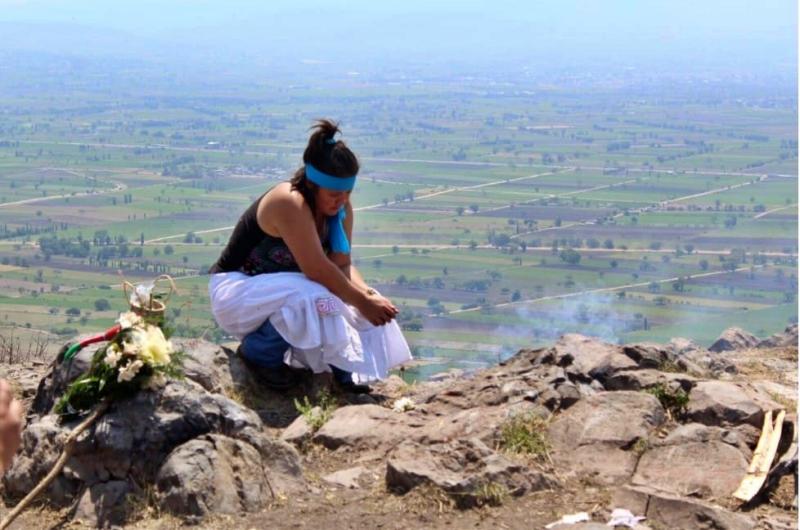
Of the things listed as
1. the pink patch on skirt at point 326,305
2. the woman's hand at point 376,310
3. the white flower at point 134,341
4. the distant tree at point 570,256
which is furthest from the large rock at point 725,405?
the distant tree at point 570,256

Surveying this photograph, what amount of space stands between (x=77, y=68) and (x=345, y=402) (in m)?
161

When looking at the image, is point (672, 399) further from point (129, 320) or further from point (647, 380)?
point (129, 320)

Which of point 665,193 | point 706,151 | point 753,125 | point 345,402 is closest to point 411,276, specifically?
point 665,193

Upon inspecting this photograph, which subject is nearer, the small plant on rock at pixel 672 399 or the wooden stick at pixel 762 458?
the wooden stick at pixel 762 458

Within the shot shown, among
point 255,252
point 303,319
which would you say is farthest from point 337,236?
point 303,319

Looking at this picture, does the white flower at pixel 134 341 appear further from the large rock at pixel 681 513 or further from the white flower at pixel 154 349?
the large rock at pixel 681 513

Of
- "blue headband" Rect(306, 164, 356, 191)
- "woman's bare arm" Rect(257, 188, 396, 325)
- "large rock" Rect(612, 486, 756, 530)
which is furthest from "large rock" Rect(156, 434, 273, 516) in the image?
"blue headband" Rect(306, 164, 356, 191)

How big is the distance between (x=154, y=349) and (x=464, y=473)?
1.48m

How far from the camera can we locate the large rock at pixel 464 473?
565 cm

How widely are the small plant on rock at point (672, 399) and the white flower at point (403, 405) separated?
130 cm

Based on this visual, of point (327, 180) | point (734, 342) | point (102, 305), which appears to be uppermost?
point (327, 180)

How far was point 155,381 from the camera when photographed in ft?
19.6

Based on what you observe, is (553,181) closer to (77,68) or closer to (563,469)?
(563,469)

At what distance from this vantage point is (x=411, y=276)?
1452 inches
